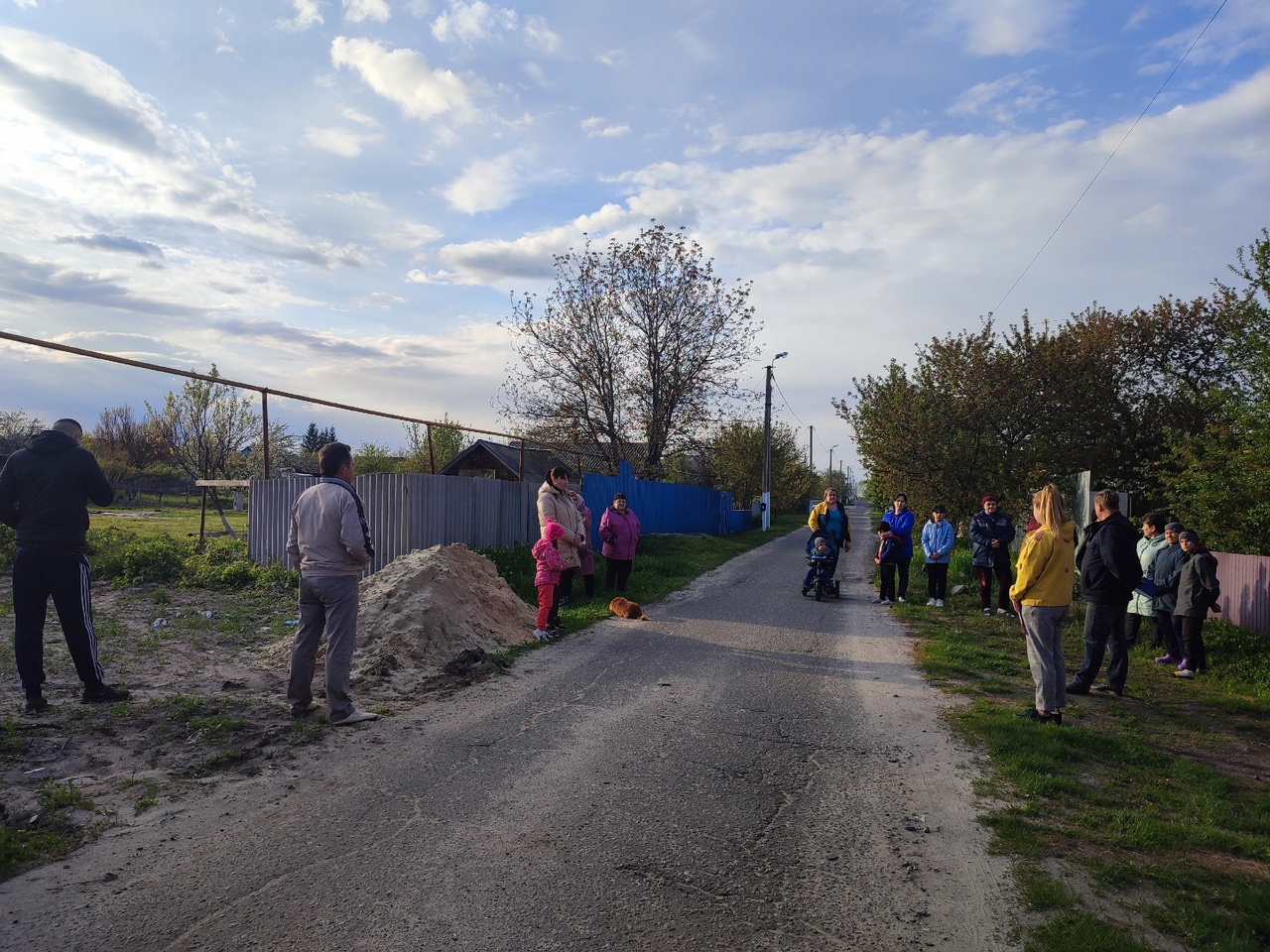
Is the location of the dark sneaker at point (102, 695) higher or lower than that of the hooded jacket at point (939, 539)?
lower

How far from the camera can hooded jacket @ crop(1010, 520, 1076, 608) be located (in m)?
6.10

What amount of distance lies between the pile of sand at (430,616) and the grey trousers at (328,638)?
3.48 feet

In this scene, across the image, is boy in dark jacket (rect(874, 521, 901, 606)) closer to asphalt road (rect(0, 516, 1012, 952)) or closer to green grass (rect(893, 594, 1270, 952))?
green grass (rect(893, 594, 1270, 952))

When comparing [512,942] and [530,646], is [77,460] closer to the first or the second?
[530,646]

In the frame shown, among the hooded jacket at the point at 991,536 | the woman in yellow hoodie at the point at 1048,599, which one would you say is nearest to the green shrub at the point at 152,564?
the woman in yellow hoodie at the point at 1048,599

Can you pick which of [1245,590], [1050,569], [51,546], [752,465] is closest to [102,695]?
[51,546]

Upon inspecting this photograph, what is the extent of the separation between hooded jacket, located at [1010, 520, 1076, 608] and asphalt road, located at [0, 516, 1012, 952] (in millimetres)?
1318

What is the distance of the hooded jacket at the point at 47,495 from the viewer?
5.57 m

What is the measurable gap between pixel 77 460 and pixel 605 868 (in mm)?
4962

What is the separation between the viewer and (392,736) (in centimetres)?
520

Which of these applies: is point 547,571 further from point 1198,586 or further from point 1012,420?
point 1012,420

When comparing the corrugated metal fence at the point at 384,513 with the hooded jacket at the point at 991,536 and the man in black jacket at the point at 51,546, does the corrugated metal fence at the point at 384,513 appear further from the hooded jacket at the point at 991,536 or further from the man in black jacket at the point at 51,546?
the hooded jacket at the point at 991,536

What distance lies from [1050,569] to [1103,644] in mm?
1484

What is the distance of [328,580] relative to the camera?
18.5 feet
